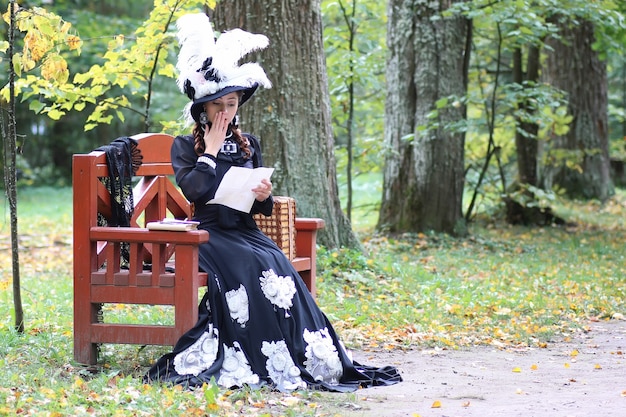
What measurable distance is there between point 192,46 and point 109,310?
2.59 metres

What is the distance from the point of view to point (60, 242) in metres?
12.1

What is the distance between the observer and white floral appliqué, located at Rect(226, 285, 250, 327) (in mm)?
4582

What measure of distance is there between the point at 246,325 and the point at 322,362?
0.45 meters

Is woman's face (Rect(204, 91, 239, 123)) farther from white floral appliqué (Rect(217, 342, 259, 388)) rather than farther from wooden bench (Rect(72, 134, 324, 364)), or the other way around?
white floral appliqué (Rect(217, 342, 259, 388))

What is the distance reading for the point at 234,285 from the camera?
15.1 feet

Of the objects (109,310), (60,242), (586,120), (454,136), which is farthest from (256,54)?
(586,120)

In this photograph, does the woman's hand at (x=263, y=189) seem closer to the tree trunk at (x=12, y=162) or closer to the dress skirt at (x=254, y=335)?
the dress skirt at (x=254, y=335)

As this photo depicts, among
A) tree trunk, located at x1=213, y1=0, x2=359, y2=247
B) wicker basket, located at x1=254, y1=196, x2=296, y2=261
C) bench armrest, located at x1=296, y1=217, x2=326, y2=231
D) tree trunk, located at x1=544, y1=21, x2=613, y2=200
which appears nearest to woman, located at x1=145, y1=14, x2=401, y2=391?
wicker basket, located at x1=254, y1=196, x2=296, y2=261

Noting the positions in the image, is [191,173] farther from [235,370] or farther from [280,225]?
[235,370]

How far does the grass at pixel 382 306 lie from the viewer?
3.99m

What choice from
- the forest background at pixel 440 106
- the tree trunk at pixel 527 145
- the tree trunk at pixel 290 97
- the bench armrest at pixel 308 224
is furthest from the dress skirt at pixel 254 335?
the tree trunk at pixel 527 145

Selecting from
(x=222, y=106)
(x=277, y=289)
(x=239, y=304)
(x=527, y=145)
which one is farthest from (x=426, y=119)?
(x=239, y=304)

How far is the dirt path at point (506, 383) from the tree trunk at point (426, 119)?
5172mm

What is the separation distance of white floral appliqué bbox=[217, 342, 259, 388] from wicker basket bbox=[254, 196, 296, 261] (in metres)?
0.97
